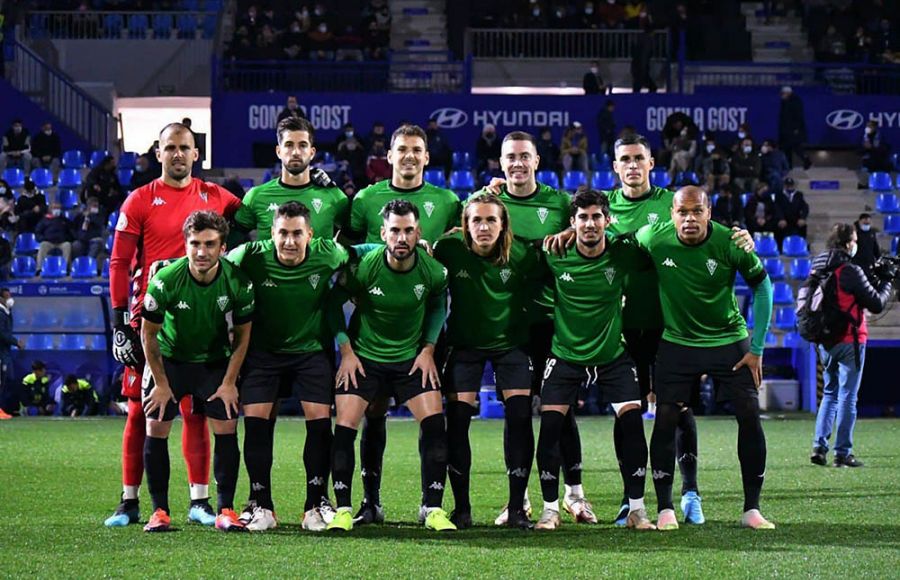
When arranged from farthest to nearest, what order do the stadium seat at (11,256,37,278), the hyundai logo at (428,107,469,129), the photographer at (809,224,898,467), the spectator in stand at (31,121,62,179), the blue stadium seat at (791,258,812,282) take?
the hyundai logo at (428,107,469,129) → the spectator in stand at (31,121,62,179) → the blue stadium seat at (791,258,812,282) → the stadium seat at (11,256,37,278) → the photographer at (809,224,898,467)

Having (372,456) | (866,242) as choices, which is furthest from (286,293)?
(866,242)

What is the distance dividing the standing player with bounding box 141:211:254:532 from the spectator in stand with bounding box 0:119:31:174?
1820 centimetres

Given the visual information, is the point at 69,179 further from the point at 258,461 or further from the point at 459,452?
the point at 459,452

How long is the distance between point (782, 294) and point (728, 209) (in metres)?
1.64

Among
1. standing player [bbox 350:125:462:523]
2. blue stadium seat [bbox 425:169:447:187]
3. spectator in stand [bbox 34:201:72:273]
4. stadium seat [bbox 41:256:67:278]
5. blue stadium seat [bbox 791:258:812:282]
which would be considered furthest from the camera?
blue stadium seat [bbox 425:169:447:187]

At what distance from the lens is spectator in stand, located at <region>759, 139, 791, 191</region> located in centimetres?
2512

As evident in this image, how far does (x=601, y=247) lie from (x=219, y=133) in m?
19.6

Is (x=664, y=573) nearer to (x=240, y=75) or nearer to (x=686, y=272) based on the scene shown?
(x=686, y=272)

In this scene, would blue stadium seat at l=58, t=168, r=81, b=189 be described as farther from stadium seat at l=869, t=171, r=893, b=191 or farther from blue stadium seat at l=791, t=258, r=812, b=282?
stadium seat at l=869, t=171, r=893, b=191

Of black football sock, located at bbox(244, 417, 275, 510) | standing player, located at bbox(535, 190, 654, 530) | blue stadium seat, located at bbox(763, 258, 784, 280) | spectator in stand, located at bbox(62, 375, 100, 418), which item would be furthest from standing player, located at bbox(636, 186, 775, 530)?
blue stadium seat, located at bbox(763, 258, 784, 280)

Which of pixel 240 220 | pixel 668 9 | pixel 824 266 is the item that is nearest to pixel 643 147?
pixel 240 220

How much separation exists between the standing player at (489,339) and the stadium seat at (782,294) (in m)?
14.5

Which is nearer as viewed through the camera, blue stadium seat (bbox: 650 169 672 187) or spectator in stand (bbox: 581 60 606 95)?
blue stadium seat (bbox: 650 169 672 187)

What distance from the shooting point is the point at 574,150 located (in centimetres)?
2541
